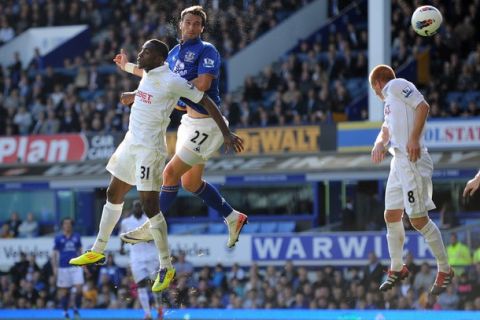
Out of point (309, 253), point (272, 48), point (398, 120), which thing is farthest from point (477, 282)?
point (272, 48)

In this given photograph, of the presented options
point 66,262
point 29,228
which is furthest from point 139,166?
point 29,228

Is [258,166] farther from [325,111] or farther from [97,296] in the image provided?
[97,296]

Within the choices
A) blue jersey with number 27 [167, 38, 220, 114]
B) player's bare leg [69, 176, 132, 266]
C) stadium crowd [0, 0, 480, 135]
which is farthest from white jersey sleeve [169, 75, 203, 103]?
stadium crowd [0, 0, 480, 135]

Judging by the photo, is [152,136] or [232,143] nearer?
[232,143]

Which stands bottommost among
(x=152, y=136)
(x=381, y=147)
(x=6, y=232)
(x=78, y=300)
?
(x=78, y=300)

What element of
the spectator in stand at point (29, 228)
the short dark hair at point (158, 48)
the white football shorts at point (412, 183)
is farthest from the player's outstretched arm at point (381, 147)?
the spectator in stand at point (29, 228)

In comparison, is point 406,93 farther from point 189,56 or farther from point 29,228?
point 29,228

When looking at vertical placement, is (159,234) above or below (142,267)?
above

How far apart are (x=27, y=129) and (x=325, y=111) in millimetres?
7836

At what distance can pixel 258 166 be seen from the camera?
28.3 m

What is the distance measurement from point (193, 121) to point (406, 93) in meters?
2.31

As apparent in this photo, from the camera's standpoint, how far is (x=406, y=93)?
13.5m

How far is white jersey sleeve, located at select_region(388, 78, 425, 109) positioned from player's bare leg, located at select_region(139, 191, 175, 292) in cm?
270

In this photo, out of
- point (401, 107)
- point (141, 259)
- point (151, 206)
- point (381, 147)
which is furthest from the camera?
point (141, 259)
